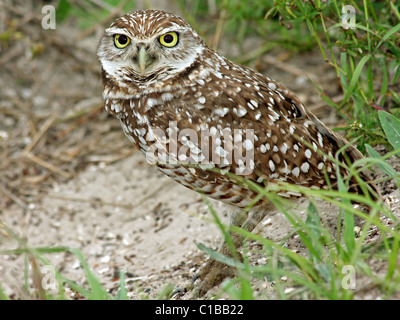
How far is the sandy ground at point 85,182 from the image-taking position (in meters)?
4.00

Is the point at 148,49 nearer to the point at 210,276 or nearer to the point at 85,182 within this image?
the point at 210,276

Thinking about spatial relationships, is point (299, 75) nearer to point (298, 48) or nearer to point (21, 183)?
point (298, 48)

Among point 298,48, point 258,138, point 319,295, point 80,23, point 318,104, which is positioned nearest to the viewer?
point 319,295

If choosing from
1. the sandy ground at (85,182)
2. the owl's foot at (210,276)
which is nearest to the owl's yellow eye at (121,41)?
the sandy ground at (85,182)

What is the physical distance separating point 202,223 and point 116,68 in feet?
4.90

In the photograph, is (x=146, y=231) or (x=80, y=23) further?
(x=80, y=23)

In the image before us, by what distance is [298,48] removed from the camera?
5527mm

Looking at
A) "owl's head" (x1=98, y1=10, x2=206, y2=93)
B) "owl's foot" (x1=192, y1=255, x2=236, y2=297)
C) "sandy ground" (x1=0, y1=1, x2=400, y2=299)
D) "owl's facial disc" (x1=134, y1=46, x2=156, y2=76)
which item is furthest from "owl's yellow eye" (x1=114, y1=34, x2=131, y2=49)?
"owl's foot" (x1=192, y1=255, x2=236, y2=297)

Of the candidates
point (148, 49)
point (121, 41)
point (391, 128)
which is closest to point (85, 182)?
point (121, 41)

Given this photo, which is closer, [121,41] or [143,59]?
[143,59]

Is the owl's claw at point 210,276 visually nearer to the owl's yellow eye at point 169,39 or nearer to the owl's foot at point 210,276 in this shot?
the owl's foot at point 210,276

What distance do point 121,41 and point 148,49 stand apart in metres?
0.21

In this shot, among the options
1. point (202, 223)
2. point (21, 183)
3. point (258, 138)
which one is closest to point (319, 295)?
point (258, 138)

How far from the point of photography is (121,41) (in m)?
3.23
